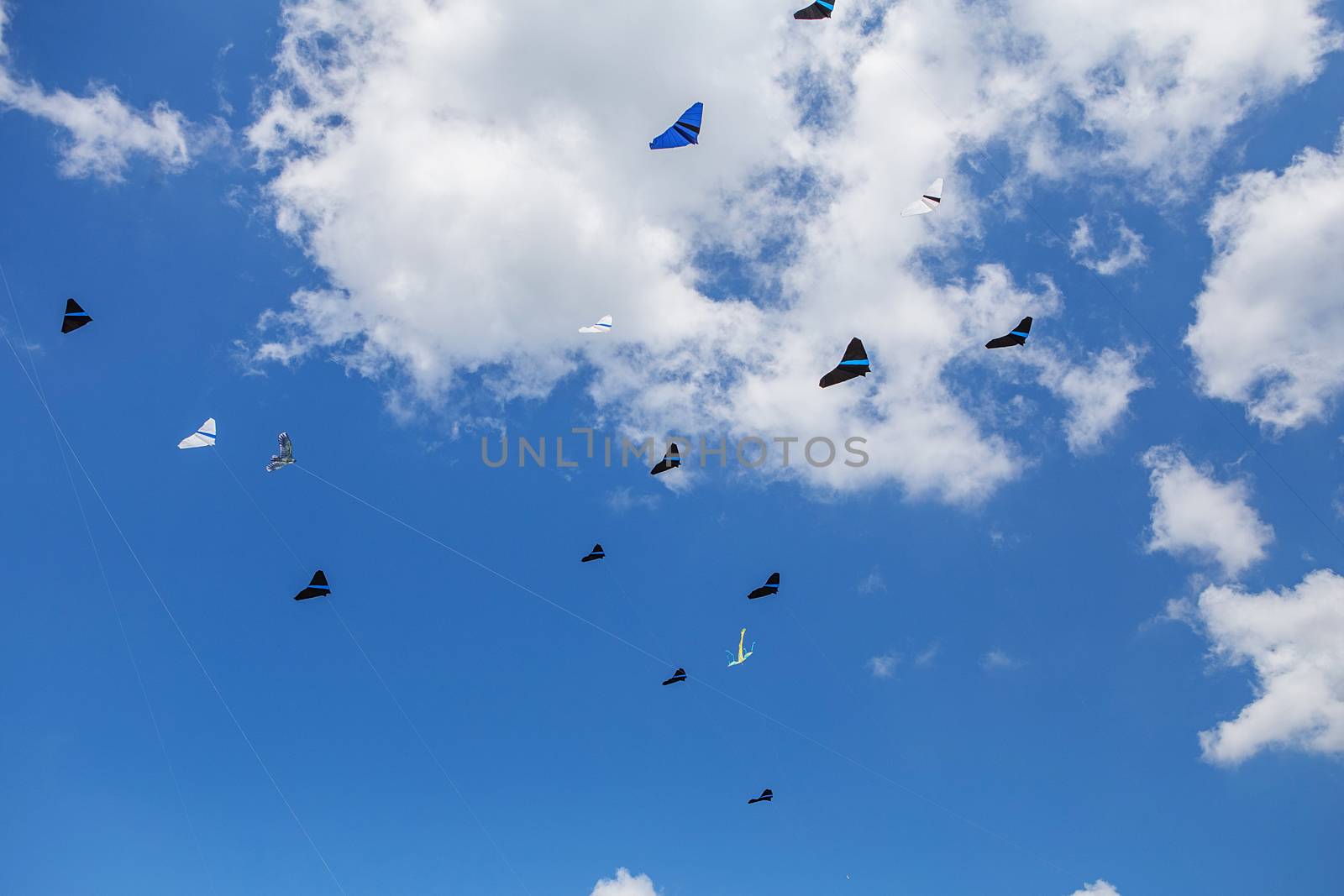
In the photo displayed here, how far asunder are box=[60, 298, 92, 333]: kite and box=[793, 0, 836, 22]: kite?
2250cm

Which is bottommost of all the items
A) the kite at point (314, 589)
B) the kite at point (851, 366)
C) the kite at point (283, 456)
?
the kite at point (314, 589)

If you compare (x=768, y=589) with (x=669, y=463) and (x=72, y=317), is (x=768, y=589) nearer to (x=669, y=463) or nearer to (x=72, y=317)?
(x=669, y=463)

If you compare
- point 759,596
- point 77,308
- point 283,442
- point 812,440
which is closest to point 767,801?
point 759,596

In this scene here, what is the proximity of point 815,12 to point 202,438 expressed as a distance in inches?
867

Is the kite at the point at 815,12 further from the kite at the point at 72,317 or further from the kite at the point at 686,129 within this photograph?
the kite at the point at 72,317

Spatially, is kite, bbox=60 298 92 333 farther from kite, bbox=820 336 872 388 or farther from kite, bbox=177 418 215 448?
kite, bbox=820 336 872 388

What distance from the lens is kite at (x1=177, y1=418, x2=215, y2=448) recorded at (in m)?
26.4

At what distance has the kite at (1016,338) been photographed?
81.7ft

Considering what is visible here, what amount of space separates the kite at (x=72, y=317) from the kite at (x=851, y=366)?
22.4m

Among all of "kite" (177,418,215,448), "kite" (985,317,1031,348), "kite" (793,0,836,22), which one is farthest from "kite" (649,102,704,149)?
"kite" (177,418,215,448)

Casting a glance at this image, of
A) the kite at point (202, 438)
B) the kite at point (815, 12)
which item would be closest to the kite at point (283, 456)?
the kite at point (202, 438)

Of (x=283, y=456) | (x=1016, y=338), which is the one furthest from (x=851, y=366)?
(x=283, y=456)

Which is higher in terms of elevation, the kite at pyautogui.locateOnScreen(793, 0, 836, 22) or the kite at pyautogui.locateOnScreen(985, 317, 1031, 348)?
the kite at pyautogui.locateOnScreen(793, 0, 836, 22)

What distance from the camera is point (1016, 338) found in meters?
25.2
